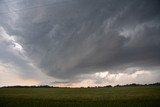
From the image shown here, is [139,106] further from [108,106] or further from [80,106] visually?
[80,106]

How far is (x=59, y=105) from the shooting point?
108 feet

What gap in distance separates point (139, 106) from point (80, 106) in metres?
7.41

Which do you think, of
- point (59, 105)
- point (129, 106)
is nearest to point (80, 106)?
point (59, 105)

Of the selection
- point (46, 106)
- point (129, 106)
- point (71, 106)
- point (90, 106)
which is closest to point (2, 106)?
point (46, 106)

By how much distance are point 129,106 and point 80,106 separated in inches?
245

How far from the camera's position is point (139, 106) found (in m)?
29.9

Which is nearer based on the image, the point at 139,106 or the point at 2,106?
the point at 139,106

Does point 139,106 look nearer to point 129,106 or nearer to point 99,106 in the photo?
point 129,106

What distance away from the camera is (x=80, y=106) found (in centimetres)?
3139

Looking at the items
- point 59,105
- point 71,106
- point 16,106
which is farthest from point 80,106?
point 16,106

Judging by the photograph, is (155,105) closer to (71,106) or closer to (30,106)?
(71,106)

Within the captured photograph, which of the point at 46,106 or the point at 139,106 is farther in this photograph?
the point at 46,106

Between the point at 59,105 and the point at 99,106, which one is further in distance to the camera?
the point at 59,105

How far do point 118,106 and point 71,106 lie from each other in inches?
239
